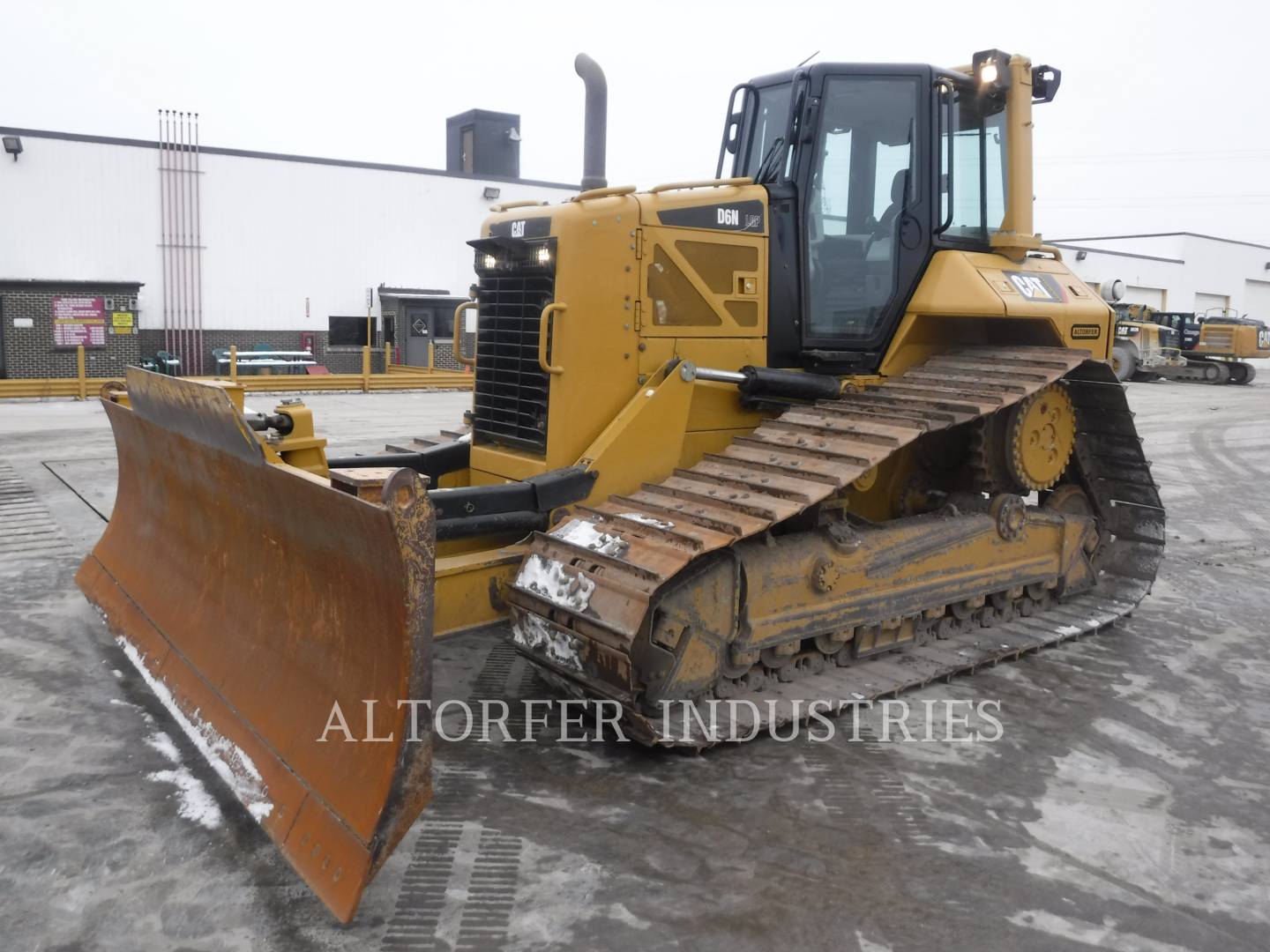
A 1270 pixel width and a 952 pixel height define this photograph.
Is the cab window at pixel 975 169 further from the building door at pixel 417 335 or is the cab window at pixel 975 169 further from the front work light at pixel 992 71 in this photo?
the building door at pixel 417 335

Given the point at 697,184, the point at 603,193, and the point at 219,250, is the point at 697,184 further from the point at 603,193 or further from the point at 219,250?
the point at 219,250

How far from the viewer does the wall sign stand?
21.7m

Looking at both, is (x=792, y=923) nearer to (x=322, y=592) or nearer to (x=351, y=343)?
(x=322, y=592)

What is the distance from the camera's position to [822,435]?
5207 mm

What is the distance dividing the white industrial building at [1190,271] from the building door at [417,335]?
3083cm

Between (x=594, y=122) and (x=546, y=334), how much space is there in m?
1.44

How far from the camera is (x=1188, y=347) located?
1143 inches

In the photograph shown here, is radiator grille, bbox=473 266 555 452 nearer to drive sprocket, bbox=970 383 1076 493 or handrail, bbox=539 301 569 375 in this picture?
handrail, bbox=539 301 569 375

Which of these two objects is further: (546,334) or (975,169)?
(975,169)

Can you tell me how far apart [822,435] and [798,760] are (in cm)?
160

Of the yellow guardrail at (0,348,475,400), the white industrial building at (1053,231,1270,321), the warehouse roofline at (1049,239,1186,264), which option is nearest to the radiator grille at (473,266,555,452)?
the yellow guardrail at (0,348,475,400)

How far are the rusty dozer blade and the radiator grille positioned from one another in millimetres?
1573

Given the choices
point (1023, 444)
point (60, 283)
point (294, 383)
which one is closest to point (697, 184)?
point (1023, 444)

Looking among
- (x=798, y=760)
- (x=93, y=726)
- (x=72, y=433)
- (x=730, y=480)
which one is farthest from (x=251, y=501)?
(x=72, y=433)
